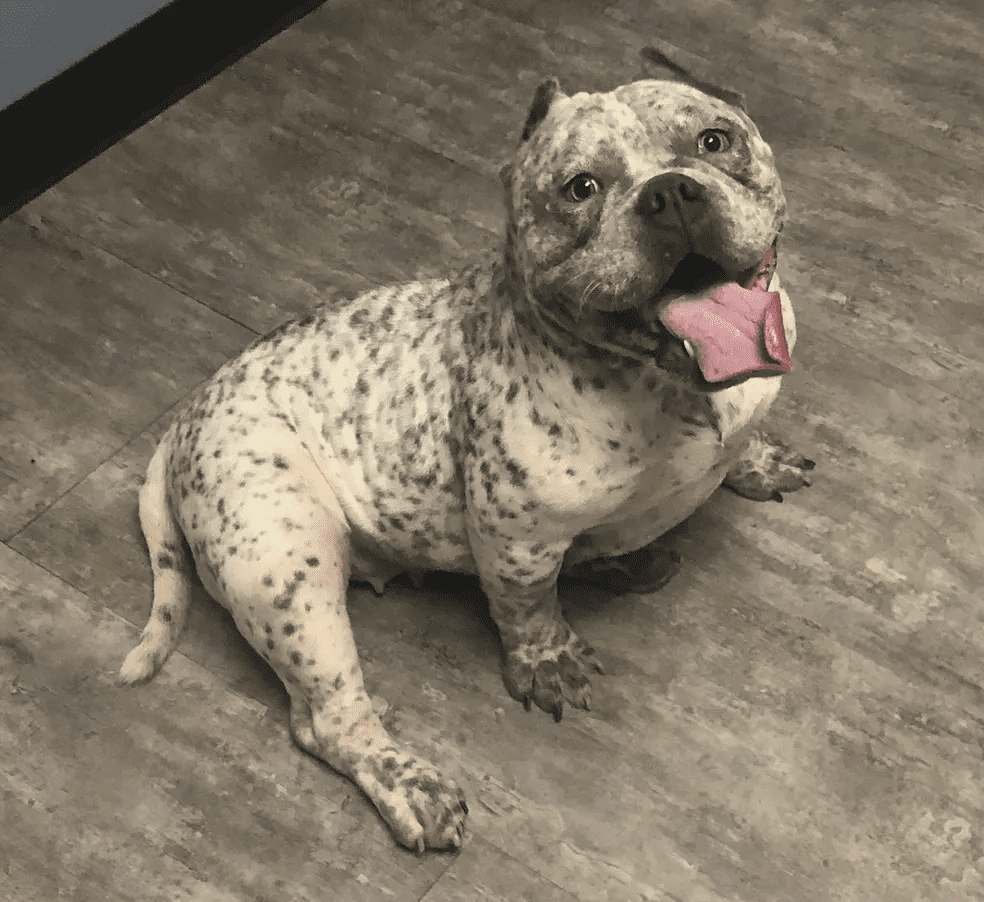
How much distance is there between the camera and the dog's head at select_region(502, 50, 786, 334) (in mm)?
1792

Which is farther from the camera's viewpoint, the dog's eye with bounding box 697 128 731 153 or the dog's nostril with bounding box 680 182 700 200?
the dog's eye with bounding box 697 128 731 153

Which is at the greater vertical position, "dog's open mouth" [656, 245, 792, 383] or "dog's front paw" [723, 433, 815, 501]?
"dog's open mouth" [656, 245, 792, 383]

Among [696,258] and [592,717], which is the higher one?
[696,258]

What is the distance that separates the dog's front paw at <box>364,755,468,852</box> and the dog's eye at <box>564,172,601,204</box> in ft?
3.67

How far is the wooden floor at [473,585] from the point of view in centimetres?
Answer: 235

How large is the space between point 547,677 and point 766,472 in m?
0.71

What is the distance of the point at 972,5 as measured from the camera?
13.0 ft

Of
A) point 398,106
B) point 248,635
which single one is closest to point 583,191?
point 248,635

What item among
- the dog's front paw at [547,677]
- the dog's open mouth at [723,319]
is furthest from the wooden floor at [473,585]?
the dog's open mouth at [723,319]

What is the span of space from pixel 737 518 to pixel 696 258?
0.99 m

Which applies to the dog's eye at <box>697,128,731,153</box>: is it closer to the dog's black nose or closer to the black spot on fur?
the dog's black nose

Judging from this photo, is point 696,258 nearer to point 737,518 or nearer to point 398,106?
point 737,518

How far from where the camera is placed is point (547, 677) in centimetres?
249

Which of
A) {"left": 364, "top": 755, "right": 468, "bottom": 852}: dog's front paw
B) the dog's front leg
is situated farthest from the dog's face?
{"left": 364, "top": 755, "right": 468, "bottom": 852}: dog's front paw
